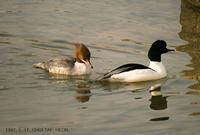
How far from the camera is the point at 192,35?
71.9 ft

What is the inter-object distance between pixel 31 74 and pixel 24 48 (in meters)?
2.31

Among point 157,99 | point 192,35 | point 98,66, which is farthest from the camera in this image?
point 192,35

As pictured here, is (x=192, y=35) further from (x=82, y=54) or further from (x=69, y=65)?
(x=69, y=65)

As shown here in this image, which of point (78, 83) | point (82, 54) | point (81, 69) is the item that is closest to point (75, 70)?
point (81, 69)

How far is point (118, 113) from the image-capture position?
13164mm

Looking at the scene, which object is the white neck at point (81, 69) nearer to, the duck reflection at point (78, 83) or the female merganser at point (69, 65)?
the female merganser at point (69, 65)

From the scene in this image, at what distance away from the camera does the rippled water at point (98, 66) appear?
12.6 m

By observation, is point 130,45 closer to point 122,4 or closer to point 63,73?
point 63,73

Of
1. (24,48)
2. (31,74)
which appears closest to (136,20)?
(24,48)

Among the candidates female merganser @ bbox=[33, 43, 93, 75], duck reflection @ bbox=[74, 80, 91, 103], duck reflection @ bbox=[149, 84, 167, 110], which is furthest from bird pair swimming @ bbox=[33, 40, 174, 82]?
duck reflection @ bbox=[74, 80, 91, 103]

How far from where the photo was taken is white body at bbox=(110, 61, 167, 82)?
1602 cm

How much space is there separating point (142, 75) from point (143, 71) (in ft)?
0.35

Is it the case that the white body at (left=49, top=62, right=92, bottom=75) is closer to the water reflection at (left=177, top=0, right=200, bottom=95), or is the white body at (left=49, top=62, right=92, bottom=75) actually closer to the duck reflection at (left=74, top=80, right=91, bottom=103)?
the duck reflection at (left=74, top=80, right=91, bottom=103)

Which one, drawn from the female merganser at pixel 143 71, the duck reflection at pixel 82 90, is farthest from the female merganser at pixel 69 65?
the female merganser at pixel 143 71
